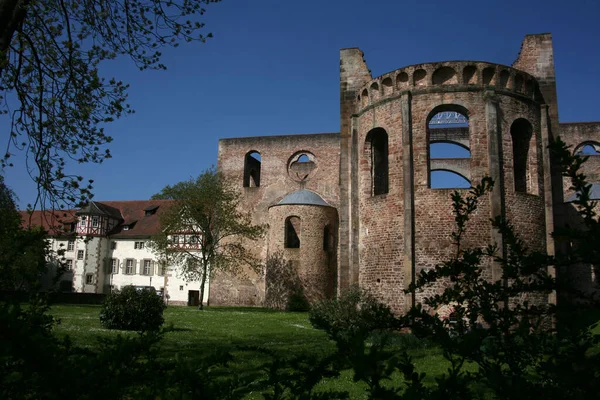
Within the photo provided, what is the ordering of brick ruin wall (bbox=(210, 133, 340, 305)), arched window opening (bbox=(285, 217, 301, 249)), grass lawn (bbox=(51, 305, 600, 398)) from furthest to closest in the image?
brick ruin wall (bbox=(210, 133, 340, 305)) < arched window opening (bbox=(285, 217, 301, 249)) < grass lawn (bbox=(51, 305, 600, 398))

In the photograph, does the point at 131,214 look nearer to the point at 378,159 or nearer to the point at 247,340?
the point at 378,159

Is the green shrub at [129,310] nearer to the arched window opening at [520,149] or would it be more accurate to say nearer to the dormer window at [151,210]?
the arched window opening at [520,149]

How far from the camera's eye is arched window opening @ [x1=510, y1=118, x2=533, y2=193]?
1775 cm

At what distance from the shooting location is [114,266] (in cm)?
4247

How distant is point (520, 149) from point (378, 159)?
5006 millimetres

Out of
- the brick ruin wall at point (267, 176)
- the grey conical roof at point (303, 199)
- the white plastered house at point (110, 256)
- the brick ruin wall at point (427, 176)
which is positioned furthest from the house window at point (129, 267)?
the brick ruin wall at point (427, 176)

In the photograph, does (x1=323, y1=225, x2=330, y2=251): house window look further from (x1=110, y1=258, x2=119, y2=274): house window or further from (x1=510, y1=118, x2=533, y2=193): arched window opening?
(x1=110, y1=258, x2=119, y2=274): house window

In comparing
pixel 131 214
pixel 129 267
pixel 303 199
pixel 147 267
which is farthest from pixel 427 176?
pixel 131 214

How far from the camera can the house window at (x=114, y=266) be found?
42.3m

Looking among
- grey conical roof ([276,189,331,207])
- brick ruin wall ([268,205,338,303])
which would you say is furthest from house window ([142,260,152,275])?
grey conical roof ([276,189,331,207])

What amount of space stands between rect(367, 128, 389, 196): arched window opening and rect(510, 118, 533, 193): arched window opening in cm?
455

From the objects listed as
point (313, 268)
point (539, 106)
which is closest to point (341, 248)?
point (539, 106)

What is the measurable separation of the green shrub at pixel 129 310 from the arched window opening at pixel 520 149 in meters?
12.6

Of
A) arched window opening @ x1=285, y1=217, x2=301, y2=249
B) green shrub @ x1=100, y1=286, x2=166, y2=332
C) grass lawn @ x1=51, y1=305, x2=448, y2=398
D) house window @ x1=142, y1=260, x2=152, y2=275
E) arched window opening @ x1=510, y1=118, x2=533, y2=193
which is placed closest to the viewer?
grass lawn @ x1=51, y1=305, x2=448, y2=398
